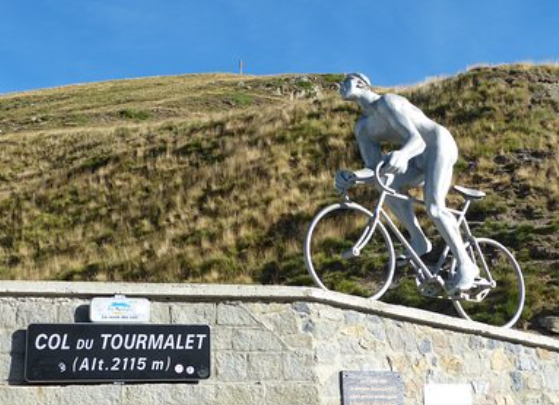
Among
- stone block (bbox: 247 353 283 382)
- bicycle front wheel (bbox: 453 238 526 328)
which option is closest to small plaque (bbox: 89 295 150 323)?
stone block (bbox: 247 353 283 382)

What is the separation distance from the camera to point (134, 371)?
810cm

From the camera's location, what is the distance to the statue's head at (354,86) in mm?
10641

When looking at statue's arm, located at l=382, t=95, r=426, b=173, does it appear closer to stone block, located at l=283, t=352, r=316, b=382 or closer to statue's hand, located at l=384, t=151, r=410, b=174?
statue's hand, located at l=384, t=151, r=410, b=174

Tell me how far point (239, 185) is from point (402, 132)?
15.6 metres

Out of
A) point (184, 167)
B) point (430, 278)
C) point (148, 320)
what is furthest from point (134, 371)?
point (184, 167)

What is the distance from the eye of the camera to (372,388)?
9031mm

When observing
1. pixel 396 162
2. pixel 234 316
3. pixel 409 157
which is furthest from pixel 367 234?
pixel 234 316

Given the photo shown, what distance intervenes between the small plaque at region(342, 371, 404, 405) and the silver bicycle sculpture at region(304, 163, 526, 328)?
3.10 feet

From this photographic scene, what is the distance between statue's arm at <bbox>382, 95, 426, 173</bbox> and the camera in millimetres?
10203

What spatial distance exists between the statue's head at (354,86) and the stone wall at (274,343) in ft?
8.53

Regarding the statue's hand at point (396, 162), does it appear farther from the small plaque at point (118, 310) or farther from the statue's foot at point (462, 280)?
the small plaque at point (118, 310)

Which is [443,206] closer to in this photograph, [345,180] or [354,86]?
[345,180]

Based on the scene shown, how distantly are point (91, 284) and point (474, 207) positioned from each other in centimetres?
1413

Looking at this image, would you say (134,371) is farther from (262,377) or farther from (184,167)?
(184,167)
